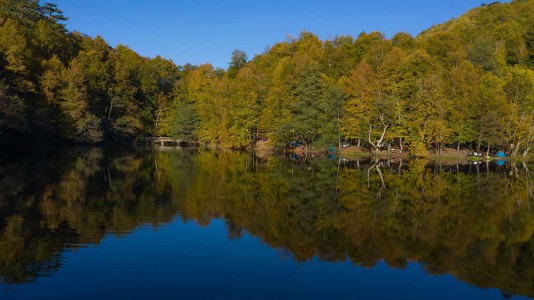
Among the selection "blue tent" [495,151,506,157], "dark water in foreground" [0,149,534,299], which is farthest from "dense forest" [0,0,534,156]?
"dark water in foreground" [0,149,534,299]

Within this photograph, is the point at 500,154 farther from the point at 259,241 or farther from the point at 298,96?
the point at 259,241

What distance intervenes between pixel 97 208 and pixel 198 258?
872cm

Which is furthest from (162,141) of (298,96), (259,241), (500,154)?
(259,241)

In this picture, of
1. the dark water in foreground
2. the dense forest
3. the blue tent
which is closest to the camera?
the dark water in foreground

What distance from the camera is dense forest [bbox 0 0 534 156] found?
61.1m

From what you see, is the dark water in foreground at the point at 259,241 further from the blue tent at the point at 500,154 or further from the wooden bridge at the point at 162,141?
the wooden bridge at the point at 162,141

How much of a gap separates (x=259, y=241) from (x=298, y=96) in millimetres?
57938

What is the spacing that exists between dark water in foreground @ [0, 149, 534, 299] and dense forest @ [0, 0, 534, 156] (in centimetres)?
3241

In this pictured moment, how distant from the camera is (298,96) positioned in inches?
2876

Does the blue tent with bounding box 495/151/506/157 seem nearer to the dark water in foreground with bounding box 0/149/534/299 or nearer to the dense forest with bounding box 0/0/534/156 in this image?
the dense forest with bounding box 0/0/534/156

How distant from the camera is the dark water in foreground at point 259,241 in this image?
12016mm

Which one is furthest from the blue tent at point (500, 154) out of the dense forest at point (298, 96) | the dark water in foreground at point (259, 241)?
the dark water in foreground at point (259, 241)

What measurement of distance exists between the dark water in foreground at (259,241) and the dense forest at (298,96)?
32415 millimetres

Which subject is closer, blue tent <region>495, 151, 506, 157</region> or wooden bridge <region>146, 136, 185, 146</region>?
blue tent <region>495, 151, 506, 157</region>
